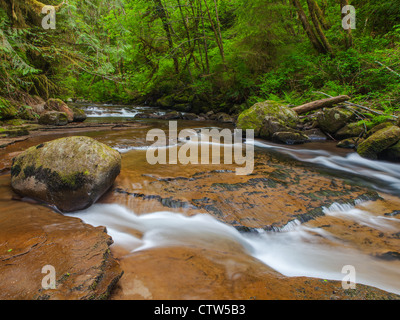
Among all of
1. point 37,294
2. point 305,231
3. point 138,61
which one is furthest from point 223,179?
point 138,61

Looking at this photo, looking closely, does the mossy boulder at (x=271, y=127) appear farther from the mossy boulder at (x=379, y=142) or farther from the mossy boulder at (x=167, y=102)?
the mossy boulder at (x=167, y=102)

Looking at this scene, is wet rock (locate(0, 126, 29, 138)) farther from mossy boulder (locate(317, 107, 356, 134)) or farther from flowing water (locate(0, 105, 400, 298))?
mossy boulder (locate(317, 107, 356, 134))

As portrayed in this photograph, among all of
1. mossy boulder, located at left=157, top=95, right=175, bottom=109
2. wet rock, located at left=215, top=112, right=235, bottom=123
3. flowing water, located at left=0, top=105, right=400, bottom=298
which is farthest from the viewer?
mossy boulder, located at left=157, top=95, right=175, bottom=109

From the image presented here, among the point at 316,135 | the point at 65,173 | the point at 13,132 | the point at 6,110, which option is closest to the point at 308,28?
the point at 316,135

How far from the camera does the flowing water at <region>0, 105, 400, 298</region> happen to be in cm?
210

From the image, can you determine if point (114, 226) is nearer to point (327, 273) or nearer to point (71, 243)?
point (71, 243)

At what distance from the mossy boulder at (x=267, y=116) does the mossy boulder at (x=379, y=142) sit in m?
2.50

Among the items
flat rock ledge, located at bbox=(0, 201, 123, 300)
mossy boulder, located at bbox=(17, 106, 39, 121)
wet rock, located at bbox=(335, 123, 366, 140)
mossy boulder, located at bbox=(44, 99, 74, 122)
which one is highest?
mossy boulder, located at bbox=(44, 99, 74, 122)

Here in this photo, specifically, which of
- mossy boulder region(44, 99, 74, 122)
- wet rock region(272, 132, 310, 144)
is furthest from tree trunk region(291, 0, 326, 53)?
mossy boulder region(44, 99, 74, 122)

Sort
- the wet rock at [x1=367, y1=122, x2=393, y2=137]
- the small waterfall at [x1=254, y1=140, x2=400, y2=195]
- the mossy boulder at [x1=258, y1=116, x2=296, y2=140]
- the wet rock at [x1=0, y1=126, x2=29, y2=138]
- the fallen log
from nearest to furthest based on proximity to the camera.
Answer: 1. the small waterfall at [x1=254, y1=140, x2=400, y2=195]
2. the wet rock at [x1=367, y1=122, x2=393, y2=137]
3. the wet rock at [x1=0, y1=126, x2=29, y2=138]
4. the fallen log
5. the mossy boulder at [x1=258, y1=116, x2=296, y2=140]

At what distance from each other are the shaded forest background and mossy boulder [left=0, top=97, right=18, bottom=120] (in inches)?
16.5

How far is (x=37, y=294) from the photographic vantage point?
1292 millimetres

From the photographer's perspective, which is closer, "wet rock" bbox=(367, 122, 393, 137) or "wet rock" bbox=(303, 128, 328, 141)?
"wet rock" bbox=(367, 122, 393, 137)

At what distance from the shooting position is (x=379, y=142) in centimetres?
542
